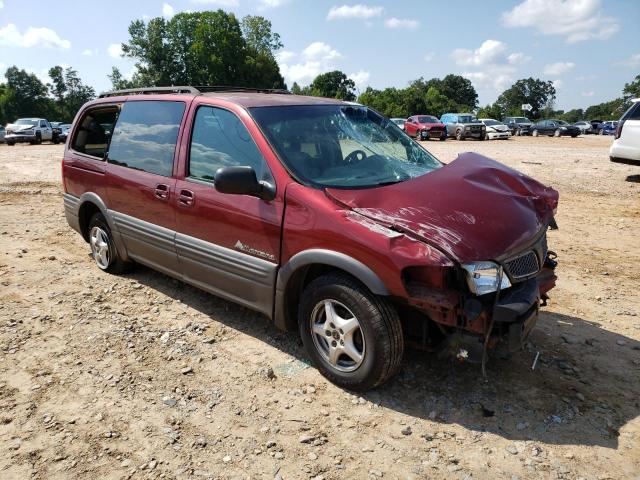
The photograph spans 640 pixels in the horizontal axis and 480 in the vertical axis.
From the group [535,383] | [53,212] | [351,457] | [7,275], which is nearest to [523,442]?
[535,383]

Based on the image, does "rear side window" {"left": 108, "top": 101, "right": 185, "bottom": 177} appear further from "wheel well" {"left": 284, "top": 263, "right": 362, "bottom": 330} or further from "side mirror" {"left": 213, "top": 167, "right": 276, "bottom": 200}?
"wheel well" {"left": 284, "top": 263, "right": 362, "bottom": 330}

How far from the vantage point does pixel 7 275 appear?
5.35 metres

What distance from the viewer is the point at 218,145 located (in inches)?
150

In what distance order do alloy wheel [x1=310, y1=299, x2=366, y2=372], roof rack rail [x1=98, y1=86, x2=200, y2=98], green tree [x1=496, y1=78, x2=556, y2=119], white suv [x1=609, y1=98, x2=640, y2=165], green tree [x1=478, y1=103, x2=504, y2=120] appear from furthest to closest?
1. green tree [x1=496, y1=78, x2=556, y2=119]
2. green tree [x1=478, y1=103, x2=504, y2=120]
3. white suv [x1=609, y1=98, x2=640, y2=165]
4. roof rack rail [x1=98, y1=86, x2=200, y2=98]
5. alloy wheel [x1=310, y1=299, x2=366, y2=372]

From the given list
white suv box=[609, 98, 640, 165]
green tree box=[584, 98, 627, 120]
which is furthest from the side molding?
green tree box=[584, 98, 627, 120]

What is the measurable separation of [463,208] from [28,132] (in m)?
30.7

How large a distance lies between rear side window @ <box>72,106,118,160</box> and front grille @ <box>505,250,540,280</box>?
13.2 feet

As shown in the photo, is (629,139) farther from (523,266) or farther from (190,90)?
(190,90)

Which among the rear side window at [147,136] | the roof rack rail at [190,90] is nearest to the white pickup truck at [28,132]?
the roof rack rail at [190,90]

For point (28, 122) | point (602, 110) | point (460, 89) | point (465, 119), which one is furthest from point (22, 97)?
point (602, 110)

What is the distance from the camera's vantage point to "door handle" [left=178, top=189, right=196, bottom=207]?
12.8 feet

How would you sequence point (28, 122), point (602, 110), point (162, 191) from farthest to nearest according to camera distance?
point (602, 110)
point (28, 122)
point (162, 191)

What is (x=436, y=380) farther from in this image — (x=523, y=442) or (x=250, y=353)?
(x=250, y=353)

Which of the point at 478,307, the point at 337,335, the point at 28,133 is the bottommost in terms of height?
the point at 28,133
